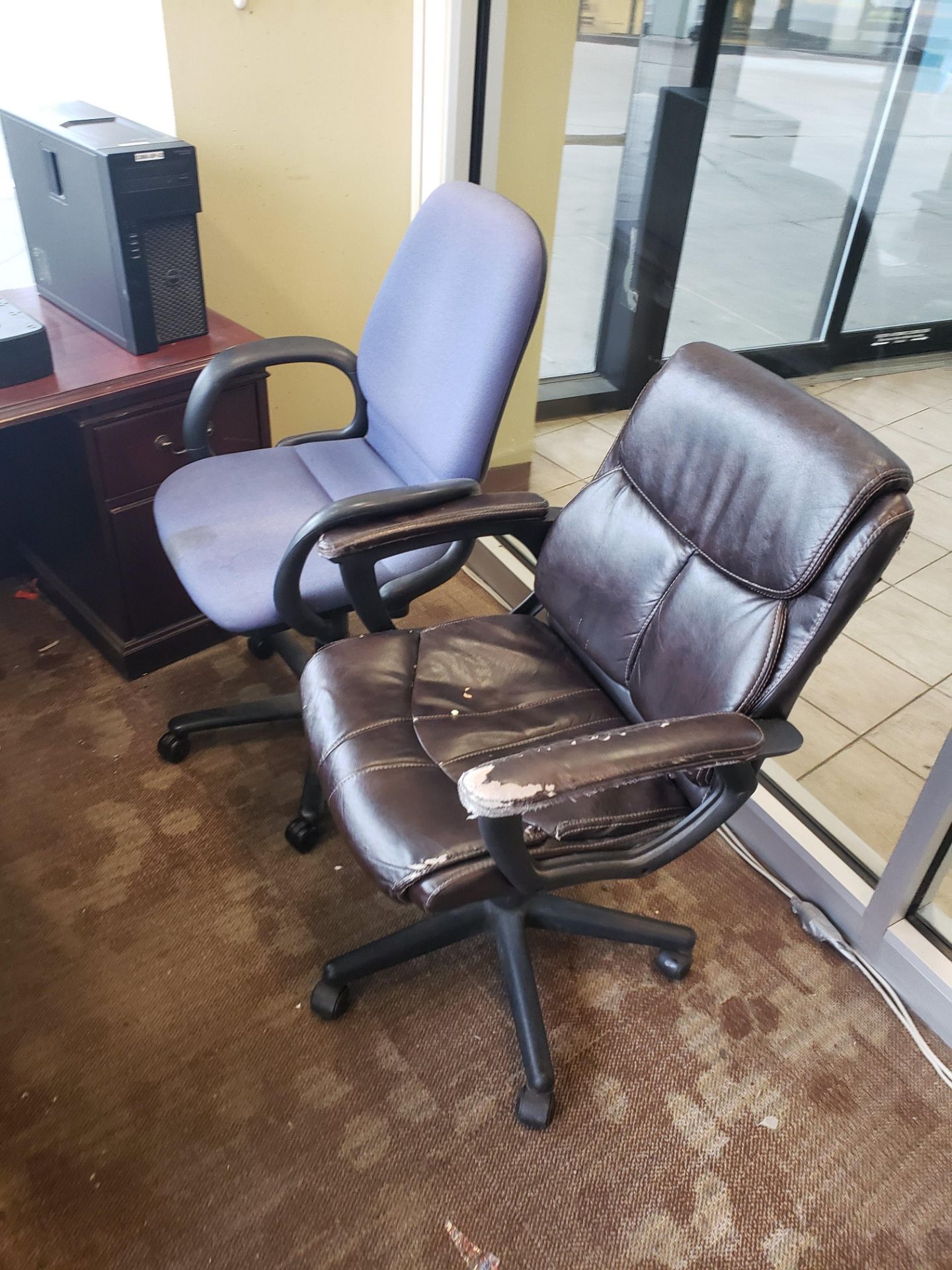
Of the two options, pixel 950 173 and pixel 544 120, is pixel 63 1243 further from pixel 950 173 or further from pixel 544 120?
pixel 544 120

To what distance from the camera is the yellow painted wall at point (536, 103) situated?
1.95m

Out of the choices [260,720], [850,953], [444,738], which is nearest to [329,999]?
[444,738]

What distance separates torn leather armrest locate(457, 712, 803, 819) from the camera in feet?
2.97

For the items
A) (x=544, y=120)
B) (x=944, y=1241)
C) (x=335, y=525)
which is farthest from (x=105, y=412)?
(x=944, y=1241)

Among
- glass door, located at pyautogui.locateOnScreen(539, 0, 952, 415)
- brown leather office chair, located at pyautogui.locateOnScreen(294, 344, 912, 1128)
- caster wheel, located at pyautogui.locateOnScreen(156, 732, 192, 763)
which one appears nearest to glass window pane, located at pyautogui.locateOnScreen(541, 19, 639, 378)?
glass door, located at pyautogui.locateOnScreen(539, 0, 952, 415)

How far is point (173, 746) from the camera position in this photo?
A: 1764 mm

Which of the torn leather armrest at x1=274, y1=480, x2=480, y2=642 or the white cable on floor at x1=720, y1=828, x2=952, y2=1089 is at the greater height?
the torn leather armrest at x1=274, y1=480, x2=480, y2=642

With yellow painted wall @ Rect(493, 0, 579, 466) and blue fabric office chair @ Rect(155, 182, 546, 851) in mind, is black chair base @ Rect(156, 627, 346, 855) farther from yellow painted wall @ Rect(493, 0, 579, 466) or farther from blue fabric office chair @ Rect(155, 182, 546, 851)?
yellow painted wall @ Rect(493, 0, 579, 466)

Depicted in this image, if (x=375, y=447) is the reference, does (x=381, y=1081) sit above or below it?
below

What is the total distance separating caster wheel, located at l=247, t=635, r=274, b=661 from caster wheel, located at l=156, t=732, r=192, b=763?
289 millimetres

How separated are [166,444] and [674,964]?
4.25 feet

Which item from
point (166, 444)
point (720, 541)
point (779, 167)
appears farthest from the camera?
point (779, 167)

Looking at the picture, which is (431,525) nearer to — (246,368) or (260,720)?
(246,368)

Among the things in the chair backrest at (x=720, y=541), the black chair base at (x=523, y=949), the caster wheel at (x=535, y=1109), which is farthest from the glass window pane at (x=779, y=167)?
the caster wheel at (x=535, y=1109)
